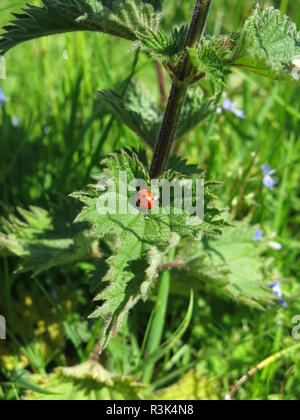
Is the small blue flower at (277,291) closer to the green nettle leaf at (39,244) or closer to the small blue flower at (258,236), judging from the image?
the small blue flower at (258,236)

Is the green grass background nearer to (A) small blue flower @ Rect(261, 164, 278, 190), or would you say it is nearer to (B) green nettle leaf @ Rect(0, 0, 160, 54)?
(A) small blue flower @ Rect(261, 164, 278, 190)

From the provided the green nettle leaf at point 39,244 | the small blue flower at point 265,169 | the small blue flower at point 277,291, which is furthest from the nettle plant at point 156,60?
the small blue flower at point 265,169

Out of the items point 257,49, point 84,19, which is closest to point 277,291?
point 257,49

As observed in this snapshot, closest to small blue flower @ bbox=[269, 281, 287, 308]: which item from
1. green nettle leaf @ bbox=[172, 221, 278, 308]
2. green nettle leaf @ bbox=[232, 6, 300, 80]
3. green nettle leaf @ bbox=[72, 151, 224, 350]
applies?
green nettle leaf @ bbox=[172, 221, 278, 308]

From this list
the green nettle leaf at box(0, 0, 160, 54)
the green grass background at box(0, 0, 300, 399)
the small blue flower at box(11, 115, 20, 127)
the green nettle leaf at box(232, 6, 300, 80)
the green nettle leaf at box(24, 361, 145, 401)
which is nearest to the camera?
the green nettle leaf at box(232, 6, 300, 80)

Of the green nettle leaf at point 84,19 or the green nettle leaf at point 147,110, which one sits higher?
the green nettle leaf at point 84,19

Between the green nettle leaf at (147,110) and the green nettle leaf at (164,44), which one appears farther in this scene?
the green nettle leaf at (147,110)

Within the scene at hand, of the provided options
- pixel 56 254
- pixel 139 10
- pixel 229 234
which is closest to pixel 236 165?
pixel 229 234
